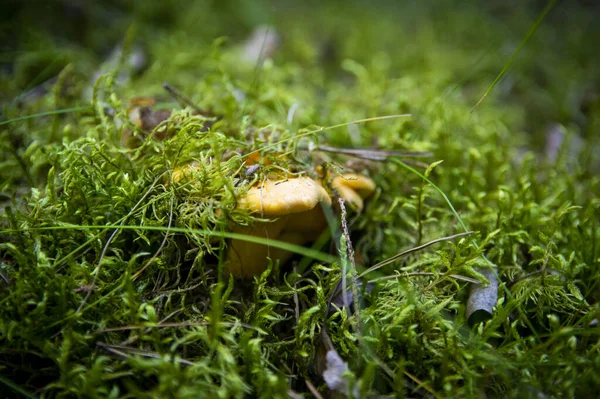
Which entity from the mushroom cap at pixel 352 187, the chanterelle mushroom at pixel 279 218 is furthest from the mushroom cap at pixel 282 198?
the mushroom cap at pixel 352 187

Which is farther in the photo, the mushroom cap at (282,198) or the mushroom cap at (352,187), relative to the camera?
the mushroom cap at (352,187)

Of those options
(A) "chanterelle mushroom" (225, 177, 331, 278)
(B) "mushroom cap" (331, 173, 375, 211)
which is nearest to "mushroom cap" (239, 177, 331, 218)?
(A) "chanterelle mushroom" (225, 177, 331, 278)

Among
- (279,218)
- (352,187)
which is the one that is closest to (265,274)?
(279,218)

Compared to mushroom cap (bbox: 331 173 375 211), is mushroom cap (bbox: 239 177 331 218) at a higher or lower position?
higher

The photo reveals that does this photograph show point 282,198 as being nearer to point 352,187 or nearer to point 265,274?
point 265,274

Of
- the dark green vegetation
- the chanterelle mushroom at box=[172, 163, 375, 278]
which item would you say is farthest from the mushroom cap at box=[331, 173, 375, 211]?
the dark green vegetation

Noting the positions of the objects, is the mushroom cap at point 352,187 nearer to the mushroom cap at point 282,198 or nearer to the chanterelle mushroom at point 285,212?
the chanterelle mushroom at point 285,212

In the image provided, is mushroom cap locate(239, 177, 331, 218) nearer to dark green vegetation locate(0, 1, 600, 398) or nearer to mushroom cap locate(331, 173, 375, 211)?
dark green vegetation locate(0, 1, 600, 398)

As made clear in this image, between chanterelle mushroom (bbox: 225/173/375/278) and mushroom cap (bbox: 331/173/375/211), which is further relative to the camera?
mushroom cap (bbox: 331/173/375/211)

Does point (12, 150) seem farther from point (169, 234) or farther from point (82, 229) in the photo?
point (169, 234)
